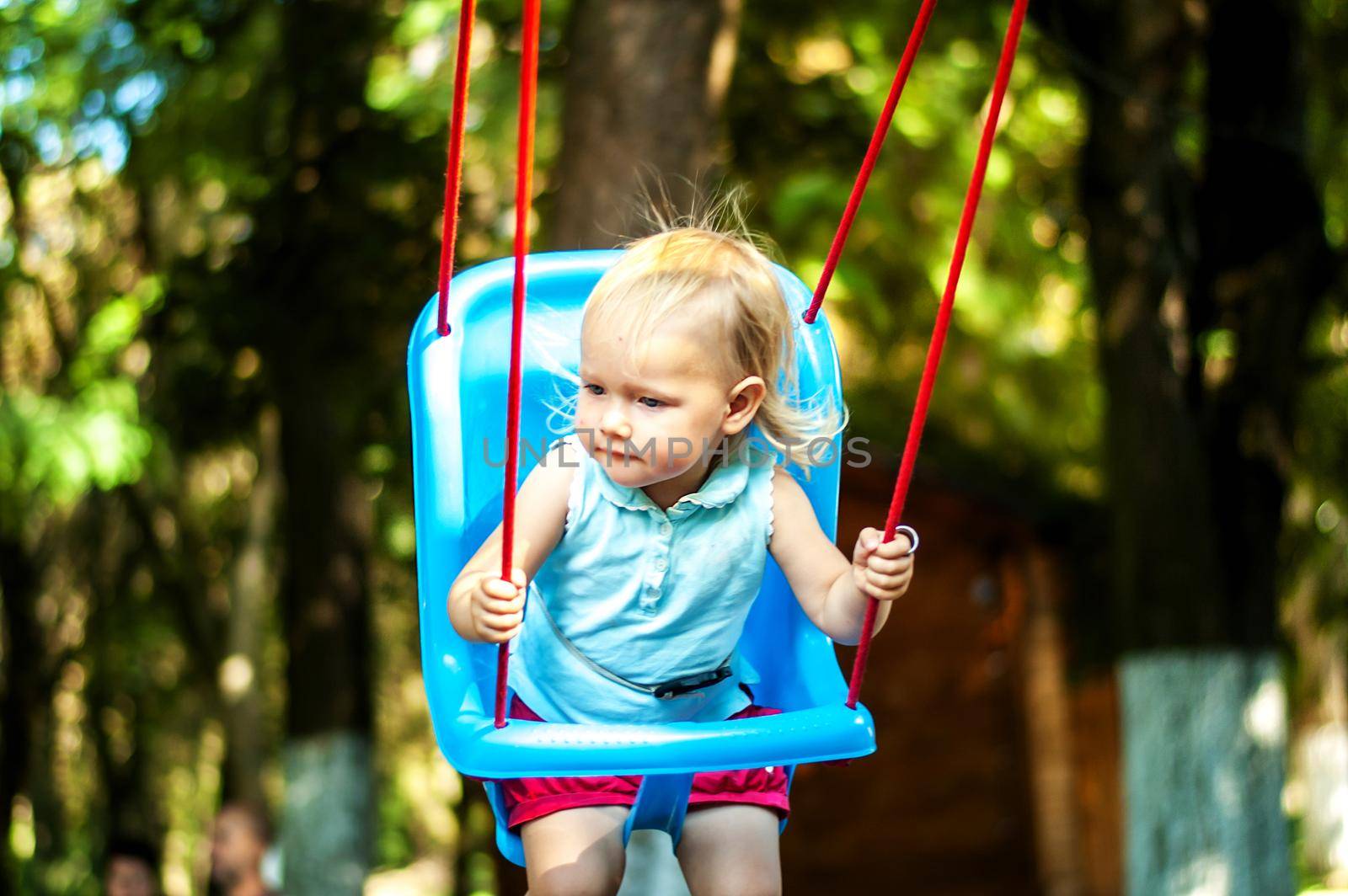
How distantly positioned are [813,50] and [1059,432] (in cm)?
304

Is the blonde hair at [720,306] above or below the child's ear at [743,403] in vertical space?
above

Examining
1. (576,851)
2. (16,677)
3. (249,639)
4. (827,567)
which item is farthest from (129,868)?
(827,567)

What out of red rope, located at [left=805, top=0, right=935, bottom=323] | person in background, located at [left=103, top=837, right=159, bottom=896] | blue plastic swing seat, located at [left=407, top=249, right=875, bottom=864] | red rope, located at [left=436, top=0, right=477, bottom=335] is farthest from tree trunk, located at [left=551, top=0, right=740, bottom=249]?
person in background, located at [left=103, top=837, right=159, bottom=896]

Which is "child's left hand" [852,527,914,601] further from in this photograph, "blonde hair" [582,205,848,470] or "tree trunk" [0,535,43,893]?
"tree trunk" [0,535,43,893]

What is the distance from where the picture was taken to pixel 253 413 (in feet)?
24.6

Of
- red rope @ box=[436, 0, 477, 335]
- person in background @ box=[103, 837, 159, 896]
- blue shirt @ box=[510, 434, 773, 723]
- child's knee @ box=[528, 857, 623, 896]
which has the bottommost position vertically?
person in background @ box=[103, 837, 159, 896]

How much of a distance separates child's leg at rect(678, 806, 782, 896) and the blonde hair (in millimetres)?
506

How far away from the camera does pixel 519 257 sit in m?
1.80

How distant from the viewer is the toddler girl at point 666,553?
1.99m

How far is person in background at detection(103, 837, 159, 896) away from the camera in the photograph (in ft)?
18.9

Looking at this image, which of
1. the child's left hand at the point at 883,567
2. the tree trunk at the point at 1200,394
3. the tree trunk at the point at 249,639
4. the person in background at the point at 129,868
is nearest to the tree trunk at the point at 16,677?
the tree trunk at the point at 249,639

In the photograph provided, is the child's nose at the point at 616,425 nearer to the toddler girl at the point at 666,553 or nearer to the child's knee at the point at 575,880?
the toddler girl at the point at 666,553

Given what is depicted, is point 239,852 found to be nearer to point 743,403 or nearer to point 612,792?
point 612,792

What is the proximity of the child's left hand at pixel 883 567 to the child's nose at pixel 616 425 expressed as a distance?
1.08 ft
